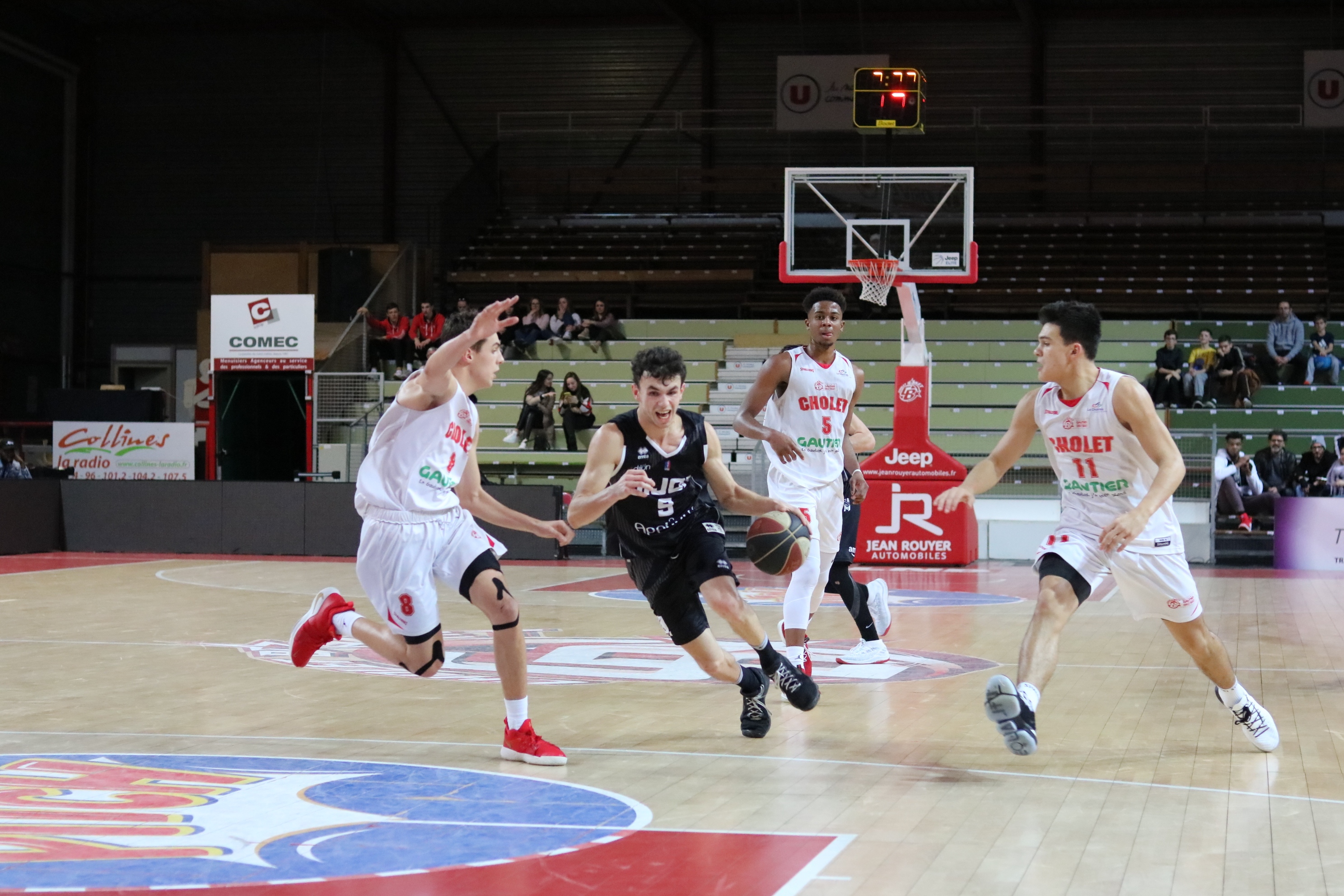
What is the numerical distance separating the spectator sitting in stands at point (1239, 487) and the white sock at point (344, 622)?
13.9 metres

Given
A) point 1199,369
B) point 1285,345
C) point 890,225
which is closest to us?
point 890,225

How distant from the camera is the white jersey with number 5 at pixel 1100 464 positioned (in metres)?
5.66

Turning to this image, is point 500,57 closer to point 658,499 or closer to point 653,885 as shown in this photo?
point 658,499

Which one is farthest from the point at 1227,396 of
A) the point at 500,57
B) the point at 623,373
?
the point at 500,57

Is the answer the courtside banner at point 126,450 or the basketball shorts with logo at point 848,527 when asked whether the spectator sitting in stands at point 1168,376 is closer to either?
the basketball shorts with logo at point 848,527

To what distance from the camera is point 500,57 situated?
28.3 m

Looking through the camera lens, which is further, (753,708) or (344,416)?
(344,416)

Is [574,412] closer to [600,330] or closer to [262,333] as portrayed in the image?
[600,330]

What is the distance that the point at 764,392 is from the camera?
7766 mm

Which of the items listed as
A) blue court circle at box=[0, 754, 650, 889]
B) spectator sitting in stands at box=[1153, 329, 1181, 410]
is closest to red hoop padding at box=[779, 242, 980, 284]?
spectator sitting in stands at box=[1153, 329, 1181, 410]

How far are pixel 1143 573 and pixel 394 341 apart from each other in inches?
697

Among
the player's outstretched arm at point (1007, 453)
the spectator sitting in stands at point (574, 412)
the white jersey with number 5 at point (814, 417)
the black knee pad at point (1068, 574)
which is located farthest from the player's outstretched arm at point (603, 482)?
the spectator sitting in stands at point (574, 412)

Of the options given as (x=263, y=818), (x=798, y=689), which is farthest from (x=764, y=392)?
(x=263, y=818)

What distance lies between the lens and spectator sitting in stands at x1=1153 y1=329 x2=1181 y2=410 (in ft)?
64.7
